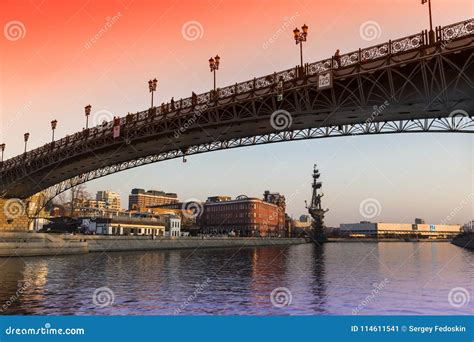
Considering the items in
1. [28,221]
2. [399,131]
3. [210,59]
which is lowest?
[28,221]

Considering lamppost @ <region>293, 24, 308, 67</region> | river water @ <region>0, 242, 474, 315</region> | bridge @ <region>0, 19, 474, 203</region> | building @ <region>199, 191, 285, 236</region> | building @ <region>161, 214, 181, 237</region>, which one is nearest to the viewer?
river water @ <region>0, 242, 474, 315</region>

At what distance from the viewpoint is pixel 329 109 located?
104 ft

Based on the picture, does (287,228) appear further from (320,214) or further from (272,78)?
(272,78)

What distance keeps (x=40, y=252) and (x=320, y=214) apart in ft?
412

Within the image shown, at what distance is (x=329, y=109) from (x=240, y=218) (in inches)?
4623

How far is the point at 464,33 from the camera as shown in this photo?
23.6 m

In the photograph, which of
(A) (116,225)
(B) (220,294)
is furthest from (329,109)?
(A) (116,225)

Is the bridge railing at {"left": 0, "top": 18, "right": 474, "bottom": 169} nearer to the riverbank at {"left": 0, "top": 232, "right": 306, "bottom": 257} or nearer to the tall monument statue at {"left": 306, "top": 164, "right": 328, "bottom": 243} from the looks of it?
the riverbank at {"left": 0, "top": 232, "right": 306, "bottom": 257}

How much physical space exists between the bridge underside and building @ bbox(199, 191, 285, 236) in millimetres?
93190

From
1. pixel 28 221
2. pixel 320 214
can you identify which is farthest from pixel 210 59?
pixel 320 214

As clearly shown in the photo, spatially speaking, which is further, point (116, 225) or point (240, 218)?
point (240, 218)

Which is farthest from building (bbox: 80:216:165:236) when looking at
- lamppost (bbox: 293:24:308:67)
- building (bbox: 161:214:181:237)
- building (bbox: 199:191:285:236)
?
lamppost (bbox: 293:24:308:67)

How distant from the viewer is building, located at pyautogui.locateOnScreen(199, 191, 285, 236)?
146125mm

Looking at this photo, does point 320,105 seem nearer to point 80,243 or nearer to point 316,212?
point 80,243
